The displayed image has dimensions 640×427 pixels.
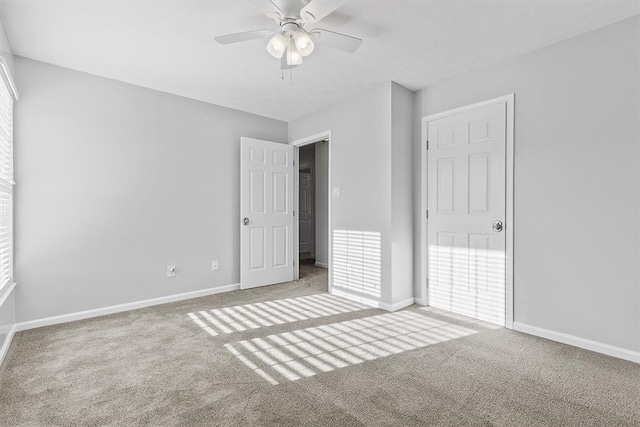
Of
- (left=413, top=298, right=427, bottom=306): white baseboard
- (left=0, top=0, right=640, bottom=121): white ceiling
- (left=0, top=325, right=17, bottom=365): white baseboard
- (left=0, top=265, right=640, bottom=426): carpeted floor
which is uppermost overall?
(left=0, top=0, right=640, bottom=121): white ceiling

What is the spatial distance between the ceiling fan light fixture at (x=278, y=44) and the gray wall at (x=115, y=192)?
1.96m

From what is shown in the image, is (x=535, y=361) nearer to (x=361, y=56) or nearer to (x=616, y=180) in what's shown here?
(x=616, y=180)

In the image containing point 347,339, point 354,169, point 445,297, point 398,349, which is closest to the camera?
point 398,349

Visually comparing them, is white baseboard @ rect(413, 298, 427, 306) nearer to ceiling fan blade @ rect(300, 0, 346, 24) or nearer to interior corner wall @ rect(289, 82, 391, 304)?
interior corner wall @ rect(289, 82, 391, 304)

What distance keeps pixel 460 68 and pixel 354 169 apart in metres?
1.47

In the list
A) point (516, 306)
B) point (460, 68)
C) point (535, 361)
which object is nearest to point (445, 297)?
point (516, 306)

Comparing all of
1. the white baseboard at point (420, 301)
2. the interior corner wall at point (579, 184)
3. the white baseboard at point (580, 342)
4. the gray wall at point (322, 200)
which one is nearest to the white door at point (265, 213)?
the gray wall at point (322, 200)

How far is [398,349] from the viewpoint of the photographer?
2.42 meters

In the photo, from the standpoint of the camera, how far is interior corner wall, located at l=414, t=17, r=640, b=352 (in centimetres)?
226

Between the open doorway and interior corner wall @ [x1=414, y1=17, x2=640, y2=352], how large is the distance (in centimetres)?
227

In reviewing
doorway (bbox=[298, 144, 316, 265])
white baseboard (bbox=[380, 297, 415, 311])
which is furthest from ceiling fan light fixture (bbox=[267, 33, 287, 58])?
doorway (bbox=[298, 144, 316, 265])

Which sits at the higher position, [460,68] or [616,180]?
[460,68]

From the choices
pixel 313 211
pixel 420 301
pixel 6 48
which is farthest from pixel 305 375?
pixel 313 211

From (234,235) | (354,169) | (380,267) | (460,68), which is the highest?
(460,68)
